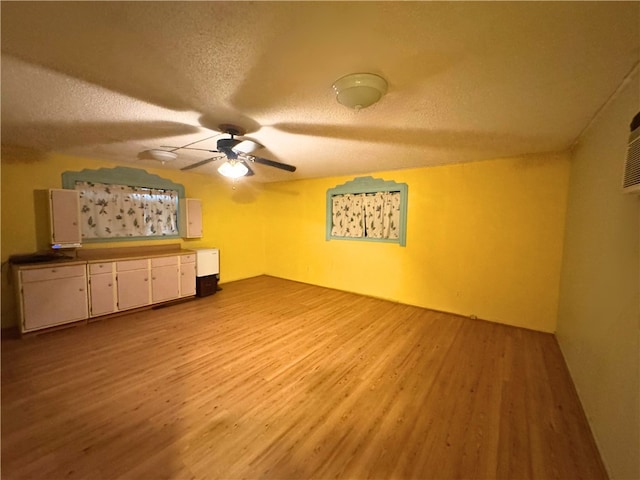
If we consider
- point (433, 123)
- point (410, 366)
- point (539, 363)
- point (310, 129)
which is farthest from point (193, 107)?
point (539, 363)

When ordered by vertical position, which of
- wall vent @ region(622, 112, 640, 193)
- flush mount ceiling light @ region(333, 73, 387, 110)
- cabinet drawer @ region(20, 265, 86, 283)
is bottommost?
cabinet drawer @ region(20, 265, 86, 283)

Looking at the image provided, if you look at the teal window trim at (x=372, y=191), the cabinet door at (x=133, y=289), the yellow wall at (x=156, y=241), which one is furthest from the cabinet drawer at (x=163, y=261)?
the teal window trim at (x=372, y=191)

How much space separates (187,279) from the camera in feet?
13.5

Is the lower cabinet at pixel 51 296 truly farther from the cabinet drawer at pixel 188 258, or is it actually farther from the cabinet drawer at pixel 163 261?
the cabinet drawer at pixel 188 258

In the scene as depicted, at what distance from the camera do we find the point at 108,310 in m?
3.31

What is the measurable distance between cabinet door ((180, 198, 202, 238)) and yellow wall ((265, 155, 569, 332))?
2567mm

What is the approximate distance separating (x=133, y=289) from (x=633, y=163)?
5.01m

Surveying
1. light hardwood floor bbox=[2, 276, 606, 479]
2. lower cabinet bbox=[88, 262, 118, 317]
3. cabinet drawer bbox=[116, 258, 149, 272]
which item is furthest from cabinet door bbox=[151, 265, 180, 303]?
light hardwood floor bbox=[2, 276, 606, 479]

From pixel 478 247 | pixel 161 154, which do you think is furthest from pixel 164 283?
pixel 478 247

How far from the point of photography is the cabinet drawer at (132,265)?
3410mm

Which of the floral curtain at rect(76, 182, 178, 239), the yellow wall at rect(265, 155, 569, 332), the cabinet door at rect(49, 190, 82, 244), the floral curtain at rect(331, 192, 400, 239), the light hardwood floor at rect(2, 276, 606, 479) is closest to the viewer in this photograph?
the light hardwood floor at rect(2, 276, 606, 479)

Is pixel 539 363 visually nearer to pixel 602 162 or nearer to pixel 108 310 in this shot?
pixel 602 162

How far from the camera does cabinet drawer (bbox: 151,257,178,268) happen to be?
12.2 ft

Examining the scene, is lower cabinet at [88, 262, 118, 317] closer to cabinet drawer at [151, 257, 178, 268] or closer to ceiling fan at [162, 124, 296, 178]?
cabinet drawer at [151, 257, 178, 268]
